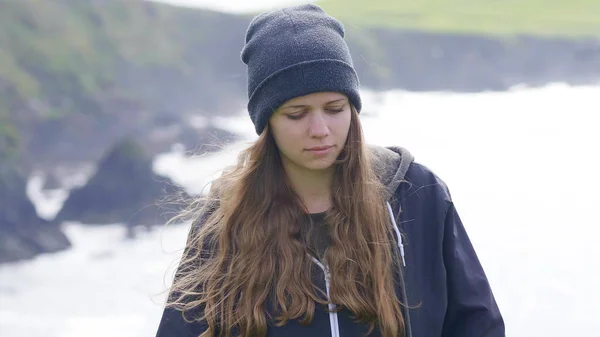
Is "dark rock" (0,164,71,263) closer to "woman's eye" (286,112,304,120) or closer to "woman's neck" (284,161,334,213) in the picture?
"woman's neck" (284,161,334,213)

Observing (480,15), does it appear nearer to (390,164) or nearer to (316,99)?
(390,164)

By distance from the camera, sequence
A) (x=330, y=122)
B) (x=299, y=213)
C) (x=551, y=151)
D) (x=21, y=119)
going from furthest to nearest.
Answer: (x=21, y=119) → (x=551, y=151) → (x=299, y=213) → (x=330, y=122)

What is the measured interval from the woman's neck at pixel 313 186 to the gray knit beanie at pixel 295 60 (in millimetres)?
147

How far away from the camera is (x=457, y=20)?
208 inches

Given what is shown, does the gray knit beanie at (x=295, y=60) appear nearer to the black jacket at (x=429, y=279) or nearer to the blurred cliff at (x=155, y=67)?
the black jacket at (x=429, y=279)

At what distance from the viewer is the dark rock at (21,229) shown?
449 cm

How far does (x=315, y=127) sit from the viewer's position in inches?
76.8

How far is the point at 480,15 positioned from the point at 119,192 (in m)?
2.41

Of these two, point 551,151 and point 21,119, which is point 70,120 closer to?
point 21,119

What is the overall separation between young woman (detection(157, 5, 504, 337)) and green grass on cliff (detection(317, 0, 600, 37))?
2887 millimetres

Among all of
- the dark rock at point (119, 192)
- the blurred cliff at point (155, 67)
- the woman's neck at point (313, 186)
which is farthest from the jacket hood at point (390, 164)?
the dark rock at point (119, 192)

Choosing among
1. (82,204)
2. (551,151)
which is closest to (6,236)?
(82,204)

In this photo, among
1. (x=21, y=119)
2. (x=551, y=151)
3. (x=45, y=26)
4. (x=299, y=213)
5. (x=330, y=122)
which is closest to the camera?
(x=330, y=122)

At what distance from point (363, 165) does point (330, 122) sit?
0.50ft
